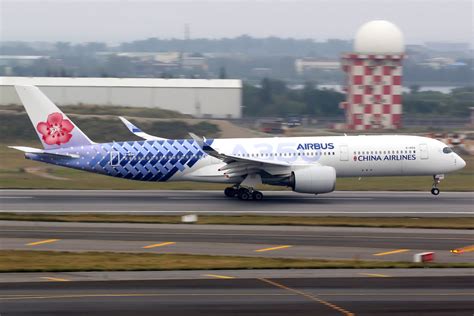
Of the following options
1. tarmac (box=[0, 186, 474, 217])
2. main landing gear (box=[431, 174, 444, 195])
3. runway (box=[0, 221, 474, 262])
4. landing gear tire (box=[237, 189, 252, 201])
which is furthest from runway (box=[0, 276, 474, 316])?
main landing gear (box=[431, 174, 444, 195])

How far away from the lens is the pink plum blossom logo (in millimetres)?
48000

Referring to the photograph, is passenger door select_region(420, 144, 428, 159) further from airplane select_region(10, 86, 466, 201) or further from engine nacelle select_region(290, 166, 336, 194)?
engine nacelle select_region(290, 166, 336, 194)

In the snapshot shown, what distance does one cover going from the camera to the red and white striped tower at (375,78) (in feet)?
323

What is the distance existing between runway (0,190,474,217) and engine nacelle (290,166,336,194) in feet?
2.67

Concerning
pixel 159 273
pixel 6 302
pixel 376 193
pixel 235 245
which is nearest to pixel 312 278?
pixel 159 273

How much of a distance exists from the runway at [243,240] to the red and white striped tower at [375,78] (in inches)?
2370

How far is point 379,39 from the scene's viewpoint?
342ft

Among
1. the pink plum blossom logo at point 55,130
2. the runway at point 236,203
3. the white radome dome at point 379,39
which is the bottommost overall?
the runway at point 236,203

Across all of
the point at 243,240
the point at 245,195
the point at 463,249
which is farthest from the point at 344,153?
the point at 463,249

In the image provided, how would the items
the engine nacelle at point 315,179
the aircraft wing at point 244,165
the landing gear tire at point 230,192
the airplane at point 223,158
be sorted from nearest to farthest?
the engine nacelle at point 315,179, the aircraft wing at point 244,165, the airplane at point 223,158, the landing gear tire at point 230,192

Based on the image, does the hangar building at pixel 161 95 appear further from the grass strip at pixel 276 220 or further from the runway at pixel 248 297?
the runway at pixel 248 297

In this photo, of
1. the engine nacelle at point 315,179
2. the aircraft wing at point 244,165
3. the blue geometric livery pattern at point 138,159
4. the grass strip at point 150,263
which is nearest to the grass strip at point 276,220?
the engine nacelle at point 315,179

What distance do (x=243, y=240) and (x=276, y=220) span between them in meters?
5.84

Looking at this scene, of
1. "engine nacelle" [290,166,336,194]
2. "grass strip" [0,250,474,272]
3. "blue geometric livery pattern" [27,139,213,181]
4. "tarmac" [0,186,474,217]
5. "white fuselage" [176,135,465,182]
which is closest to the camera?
"grass strip" [0,250,474,272]
